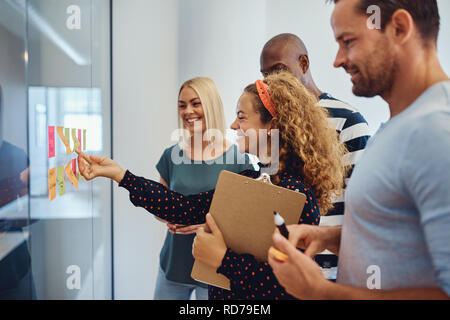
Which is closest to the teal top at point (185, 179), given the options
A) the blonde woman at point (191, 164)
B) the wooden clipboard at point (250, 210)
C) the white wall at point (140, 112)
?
the blonde woman at point (191, 164)

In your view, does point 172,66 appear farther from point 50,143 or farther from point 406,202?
point 406,202

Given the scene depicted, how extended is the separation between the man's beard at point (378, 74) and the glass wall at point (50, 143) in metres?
0.68

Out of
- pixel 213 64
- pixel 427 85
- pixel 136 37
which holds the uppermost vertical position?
pixel 136 37

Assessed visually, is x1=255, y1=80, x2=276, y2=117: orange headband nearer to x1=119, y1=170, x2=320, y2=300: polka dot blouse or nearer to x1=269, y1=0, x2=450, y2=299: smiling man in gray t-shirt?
x1=119, y1=170, x2=320, y2=300: polka dot blouse

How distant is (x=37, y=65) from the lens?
0.80m

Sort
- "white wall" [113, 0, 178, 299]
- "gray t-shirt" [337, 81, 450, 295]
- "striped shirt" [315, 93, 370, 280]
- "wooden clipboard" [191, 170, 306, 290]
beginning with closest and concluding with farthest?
"gray t-shirt" [337, 81, 450, 295] → "wooden clipboard" [191, 170, 306, 290] → "striped shirt" [315, 93, 370, 280] → "white wall" [113, 0, 178, 299]

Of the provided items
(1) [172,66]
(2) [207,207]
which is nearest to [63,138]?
(2) [207,207]

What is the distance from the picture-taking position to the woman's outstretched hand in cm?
87

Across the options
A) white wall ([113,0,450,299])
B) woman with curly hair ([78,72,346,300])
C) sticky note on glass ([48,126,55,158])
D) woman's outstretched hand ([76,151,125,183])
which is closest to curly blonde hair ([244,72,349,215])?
woman with curly hair ([78,72,346,300])

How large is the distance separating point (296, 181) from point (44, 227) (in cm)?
73

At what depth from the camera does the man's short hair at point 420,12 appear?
0.48 m

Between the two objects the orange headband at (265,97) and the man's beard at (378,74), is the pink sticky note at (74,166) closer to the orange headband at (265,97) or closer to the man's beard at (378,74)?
the orange headband at (265,97)
